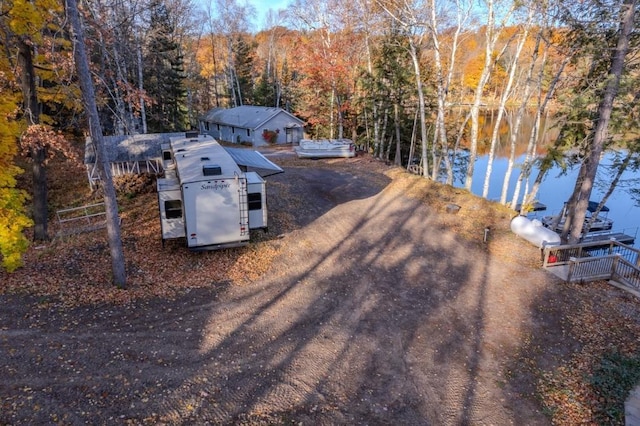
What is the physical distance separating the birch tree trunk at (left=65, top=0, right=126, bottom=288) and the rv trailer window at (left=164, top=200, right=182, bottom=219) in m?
1.96

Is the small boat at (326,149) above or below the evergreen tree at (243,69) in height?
below

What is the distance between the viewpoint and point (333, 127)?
1339 inches

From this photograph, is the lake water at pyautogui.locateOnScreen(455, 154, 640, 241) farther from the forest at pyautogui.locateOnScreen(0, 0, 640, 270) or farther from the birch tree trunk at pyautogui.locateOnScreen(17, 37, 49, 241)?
the birch tree trunk at pyautogui.locateOnScreen(17, 37, 49, 241)

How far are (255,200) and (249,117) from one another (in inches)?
960

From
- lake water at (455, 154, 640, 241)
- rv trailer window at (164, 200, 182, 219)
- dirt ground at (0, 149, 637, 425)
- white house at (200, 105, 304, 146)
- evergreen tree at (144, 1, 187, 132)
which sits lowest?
lake water at (455, 154, 640, 241)

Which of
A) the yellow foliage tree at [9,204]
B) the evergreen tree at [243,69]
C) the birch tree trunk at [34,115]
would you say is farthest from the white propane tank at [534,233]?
the evergreen tree at [243,69]

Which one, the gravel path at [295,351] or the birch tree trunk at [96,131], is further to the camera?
the birch tree trunk at [96,131]

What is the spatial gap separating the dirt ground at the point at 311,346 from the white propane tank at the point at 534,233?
2145mm

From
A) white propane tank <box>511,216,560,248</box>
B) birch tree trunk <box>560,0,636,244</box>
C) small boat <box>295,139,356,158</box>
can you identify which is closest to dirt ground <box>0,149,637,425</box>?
white propane tank <box>511,216,560,248</box>

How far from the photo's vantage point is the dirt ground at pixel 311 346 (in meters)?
6.90

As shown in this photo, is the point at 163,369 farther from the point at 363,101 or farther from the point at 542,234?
the point at 363,101

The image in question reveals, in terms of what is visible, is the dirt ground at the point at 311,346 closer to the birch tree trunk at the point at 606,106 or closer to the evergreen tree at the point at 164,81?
the birch tree trunk at the point at 606,106

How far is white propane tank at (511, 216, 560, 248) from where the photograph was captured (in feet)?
50.6

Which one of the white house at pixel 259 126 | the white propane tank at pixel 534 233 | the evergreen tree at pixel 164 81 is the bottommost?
the white propane tank at pixel 534 233
